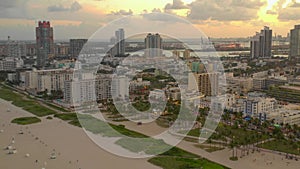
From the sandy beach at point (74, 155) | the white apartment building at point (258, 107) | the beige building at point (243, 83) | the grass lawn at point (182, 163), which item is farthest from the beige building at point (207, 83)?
the grass lawn at point (182, 163)

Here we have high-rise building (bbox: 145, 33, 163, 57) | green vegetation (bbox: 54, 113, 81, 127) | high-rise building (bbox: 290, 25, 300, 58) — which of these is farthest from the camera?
high-rise building (bbox: 290, 25, 300, 58)

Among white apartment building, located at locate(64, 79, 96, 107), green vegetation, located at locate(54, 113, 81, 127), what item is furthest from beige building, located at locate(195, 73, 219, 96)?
green vegetation, located at locate(54, 113, 81, 127)

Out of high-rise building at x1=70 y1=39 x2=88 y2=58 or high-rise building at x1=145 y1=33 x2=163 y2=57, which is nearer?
high-rise building at x1=145 y1=33 x2=163 y2=57

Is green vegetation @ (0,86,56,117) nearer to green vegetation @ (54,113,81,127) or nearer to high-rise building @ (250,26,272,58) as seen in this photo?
green vegetation @ (54,113,81,127)

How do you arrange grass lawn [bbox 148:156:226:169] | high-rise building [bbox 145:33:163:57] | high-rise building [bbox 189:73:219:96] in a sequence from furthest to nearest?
high-rise building [bbox 145:33:163:57] < high-rise building [bbox 189:73:219:96] < grass lawn [bbox 148:156:226:169]

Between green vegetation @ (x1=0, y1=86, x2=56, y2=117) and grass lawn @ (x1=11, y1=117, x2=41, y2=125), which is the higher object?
green vegetation @ (x1=0, y1=86, x2=56, y2=117)

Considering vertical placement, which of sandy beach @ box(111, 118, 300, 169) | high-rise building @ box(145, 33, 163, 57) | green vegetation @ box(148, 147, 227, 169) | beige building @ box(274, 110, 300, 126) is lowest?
sandy beach @ box(111, 118, 300, 169)
